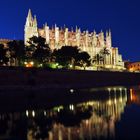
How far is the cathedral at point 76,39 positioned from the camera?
156 meters

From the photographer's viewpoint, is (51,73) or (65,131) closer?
(65,131)

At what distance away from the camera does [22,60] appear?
111062 millimetres

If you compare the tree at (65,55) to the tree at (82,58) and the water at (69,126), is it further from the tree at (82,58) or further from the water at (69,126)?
the water at (69,126)

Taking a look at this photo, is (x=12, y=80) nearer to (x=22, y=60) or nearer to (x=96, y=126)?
(x=22, y=60)

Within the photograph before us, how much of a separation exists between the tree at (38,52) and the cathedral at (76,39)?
32.6 meters

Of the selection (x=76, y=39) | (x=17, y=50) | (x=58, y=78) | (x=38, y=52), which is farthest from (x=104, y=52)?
(x=58, y=78)

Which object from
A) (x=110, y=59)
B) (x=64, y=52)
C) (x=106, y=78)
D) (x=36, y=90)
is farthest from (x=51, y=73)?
(x=110, y=59)

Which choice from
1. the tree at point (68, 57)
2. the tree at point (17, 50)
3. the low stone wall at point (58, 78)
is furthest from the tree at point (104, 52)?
the tree at point (17, 50)

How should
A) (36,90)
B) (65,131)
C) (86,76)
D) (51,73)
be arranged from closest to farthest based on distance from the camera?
(65,131) < (36,90) < (51,73) < (86,76)

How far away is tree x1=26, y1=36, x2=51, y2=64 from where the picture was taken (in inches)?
4350

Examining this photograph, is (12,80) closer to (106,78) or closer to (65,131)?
(106,78)

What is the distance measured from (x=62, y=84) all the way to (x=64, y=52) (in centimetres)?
4211

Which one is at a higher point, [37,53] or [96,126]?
[37,53]

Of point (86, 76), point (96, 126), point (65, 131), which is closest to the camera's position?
point (65, 131)
